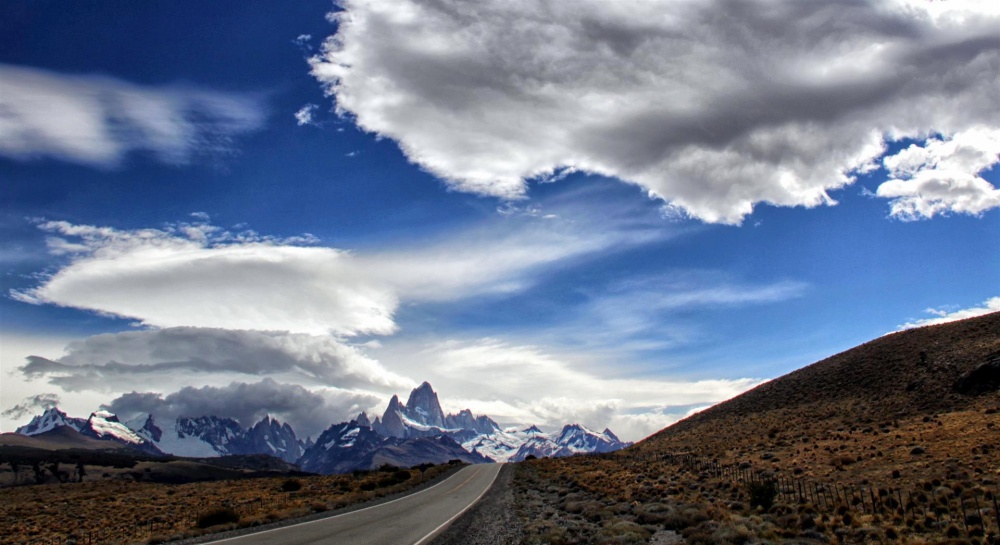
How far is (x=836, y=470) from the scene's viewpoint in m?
34.4

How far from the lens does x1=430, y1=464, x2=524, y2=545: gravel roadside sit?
61.9 feet

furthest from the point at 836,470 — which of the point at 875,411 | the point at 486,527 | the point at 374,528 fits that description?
the point at 875,411

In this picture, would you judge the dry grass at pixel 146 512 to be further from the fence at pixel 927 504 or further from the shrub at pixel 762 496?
the fence at pixel 927 504

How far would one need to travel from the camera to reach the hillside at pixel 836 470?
19.2 metres

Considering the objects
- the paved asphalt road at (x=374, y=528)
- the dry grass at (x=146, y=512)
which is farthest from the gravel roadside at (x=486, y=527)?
the dry grass at (x=146, y=512)

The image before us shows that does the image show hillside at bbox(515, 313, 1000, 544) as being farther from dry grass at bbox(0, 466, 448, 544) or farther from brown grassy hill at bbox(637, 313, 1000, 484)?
dry grass at bbox(0, 466, 448, 544)

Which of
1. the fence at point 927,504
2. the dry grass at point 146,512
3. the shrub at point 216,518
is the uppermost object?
the fence at point 927,504

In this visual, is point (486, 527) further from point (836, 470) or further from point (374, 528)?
point (836, 470)

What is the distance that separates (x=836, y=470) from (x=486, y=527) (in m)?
23.9

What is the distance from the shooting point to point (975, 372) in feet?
188

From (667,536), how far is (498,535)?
5.74 m

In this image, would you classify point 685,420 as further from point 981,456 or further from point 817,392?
point 981,456

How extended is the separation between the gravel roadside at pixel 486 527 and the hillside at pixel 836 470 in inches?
34.3

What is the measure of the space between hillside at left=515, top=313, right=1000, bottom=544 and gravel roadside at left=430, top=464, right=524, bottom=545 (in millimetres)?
872
